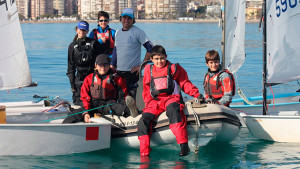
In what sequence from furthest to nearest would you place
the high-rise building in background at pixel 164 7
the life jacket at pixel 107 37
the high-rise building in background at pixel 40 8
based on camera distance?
the high-rise building in background at pixel 40 8
the high-rise building in background at pixel 164 7
the life jacket at pixel 107 37

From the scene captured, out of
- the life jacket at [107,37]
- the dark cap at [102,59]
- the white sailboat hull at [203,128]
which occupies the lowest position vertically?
the white sailboat hull at [203,128]

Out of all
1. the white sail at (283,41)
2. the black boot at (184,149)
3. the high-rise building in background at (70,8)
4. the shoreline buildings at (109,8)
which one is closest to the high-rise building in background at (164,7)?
the shoreline buildings at (109,8)

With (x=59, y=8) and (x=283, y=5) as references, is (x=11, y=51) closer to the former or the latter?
(x=283, y=5)

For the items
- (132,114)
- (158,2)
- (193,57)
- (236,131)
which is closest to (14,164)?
(132,114)

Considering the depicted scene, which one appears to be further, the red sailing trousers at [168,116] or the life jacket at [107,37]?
the life jacket at [107,37]

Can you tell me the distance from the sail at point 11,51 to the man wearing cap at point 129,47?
1.12 metres

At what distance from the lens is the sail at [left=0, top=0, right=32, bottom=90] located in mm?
5859

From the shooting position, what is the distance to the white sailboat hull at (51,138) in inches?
223

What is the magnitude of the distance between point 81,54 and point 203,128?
6.01 ft

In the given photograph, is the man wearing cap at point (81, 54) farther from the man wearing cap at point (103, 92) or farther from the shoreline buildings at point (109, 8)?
the shoreline buildings at point (109, 8)

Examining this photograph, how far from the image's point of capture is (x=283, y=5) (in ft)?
22.1

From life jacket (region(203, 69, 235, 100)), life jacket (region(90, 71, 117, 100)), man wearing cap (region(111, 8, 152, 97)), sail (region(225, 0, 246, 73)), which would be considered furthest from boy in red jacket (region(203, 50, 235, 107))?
sail (region(225, 0, 246, 73))

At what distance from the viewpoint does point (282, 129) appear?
6.36m

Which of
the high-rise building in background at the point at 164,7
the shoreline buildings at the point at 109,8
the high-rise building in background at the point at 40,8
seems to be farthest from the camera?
the high-rise building in background at the point at 40,8
